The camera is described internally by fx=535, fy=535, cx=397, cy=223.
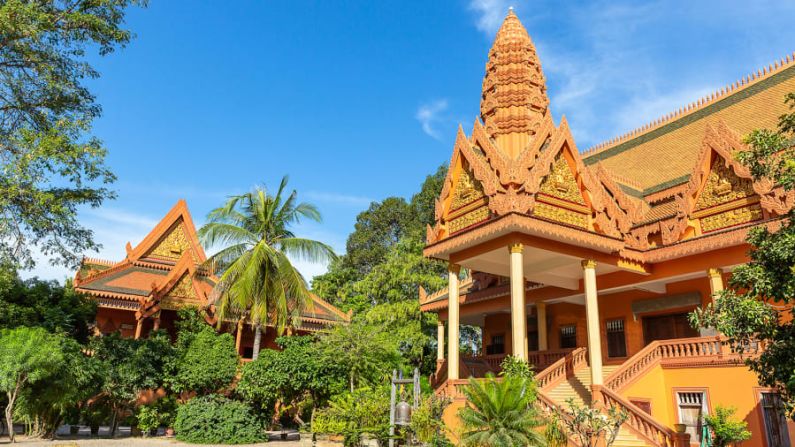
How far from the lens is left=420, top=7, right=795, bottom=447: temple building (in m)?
11.5

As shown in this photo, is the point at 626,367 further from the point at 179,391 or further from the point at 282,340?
the point at 179,391

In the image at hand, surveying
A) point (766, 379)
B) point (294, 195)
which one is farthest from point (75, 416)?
point (766, 379)

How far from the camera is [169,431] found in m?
16.1

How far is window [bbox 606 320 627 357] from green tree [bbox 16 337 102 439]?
1408 centimetres

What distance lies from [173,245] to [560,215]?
698 inches

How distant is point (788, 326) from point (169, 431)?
15.9 metres

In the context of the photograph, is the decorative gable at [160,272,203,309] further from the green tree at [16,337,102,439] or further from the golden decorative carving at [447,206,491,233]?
the golden decorative carving at [447,206,491,233]

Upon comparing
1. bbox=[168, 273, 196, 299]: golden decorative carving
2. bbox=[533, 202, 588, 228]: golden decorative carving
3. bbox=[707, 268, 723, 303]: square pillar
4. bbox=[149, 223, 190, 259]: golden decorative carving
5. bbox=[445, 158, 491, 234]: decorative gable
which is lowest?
bbox=[707, 268, 723, 303]: square pillar

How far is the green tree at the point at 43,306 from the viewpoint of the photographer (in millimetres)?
13859

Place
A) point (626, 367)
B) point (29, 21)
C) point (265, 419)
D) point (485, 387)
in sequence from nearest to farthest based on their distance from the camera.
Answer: point (485, 387) < point (29, 21) < point (626, 367) < point (265, 419)

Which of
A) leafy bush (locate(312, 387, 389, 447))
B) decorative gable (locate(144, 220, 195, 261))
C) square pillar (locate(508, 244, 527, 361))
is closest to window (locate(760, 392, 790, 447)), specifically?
square pillar (locate(508, 244, 527, 361))

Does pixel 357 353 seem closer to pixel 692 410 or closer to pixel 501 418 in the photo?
pixel 501 418

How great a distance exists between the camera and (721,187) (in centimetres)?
1277

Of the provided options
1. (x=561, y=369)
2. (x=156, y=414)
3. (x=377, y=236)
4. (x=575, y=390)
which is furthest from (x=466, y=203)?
(x=377, y=236)
